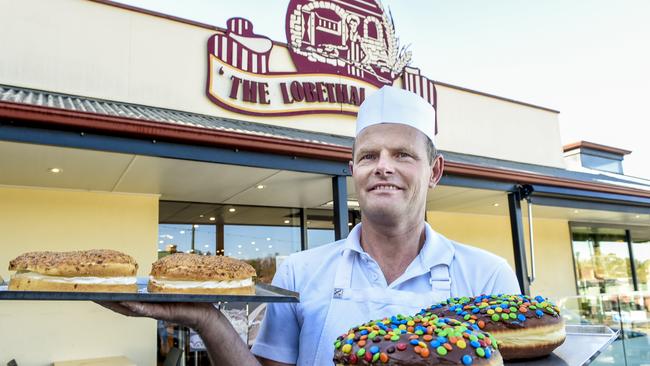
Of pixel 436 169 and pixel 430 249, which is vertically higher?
pixel 436 169

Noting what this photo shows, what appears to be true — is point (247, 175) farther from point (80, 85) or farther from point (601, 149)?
point (601, 149)

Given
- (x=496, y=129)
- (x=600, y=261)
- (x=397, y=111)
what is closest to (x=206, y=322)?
(x=397, y=111)

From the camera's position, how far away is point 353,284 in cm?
194

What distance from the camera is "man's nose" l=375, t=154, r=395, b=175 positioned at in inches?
68.5

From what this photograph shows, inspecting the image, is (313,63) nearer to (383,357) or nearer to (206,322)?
(206,322)

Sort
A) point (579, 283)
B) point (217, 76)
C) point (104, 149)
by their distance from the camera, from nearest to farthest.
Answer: point (104, 149) → point (217, 76) → point (579, 283)

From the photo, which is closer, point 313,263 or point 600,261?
point 313,263

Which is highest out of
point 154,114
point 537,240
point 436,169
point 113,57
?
point 113,57

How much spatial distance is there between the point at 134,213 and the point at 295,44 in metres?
4.51

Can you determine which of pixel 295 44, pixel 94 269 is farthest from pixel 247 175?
pixel 94 269

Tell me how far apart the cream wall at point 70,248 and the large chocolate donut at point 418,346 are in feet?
22.9

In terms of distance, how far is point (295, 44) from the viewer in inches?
370

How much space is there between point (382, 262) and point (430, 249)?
0.21 m

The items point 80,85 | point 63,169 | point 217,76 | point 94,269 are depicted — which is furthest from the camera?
point 217,76
